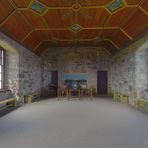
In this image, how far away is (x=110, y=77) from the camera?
10.0m

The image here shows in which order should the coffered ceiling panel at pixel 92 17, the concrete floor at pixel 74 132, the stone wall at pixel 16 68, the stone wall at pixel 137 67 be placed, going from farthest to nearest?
the stone wall at pixel 16 68
the stone wall at pixel 137 67
the coffered ceiling panel at pixel 92 17
the concrete floor at pixel 74 132

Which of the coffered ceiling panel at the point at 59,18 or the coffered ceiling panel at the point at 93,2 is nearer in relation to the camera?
the coffered ceiling panel at the point at 93,2

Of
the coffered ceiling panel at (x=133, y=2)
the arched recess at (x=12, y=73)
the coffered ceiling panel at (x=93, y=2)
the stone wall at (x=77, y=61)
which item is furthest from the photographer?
the stone wall at (x=77, y=61)

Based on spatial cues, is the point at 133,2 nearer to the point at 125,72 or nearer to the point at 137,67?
the point at 137,67

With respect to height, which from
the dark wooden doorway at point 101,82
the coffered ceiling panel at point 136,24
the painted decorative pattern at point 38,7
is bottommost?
the dark wooden doorway at point 101,82

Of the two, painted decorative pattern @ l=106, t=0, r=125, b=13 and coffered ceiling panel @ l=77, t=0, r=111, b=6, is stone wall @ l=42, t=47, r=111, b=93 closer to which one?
painted decorative pattern @ l=106, t=0, r=125, b=13

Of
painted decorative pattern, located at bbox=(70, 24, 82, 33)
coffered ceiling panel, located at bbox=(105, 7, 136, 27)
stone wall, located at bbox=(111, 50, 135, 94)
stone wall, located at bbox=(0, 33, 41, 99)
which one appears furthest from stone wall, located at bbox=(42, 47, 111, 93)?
coffered ceiling panel, located at bbox=(105, 7, 136, 27)

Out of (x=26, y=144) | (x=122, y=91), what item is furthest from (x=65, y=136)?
(x=122, y=91)

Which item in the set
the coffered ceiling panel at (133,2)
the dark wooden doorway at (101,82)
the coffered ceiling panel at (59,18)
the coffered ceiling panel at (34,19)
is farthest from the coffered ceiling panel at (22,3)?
the dark wooden doorway at (101,82)

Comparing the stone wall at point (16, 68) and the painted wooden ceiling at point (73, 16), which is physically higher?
the painted wooden ceiling at point (73, 16)

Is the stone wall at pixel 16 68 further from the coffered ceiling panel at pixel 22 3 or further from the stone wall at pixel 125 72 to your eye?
the stone wall at pixel 125 72

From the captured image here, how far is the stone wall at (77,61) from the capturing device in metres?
10.2

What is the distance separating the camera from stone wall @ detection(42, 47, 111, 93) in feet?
33.5

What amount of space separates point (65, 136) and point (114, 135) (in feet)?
→ 3.05
